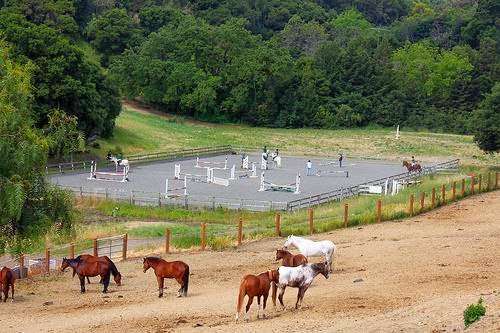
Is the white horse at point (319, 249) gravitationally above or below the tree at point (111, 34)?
below

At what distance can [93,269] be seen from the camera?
24984mm

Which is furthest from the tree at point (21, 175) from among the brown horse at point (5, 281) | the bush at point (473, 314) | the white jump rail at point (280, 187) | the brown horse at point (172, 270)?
the white jump rail at point (280, 187)

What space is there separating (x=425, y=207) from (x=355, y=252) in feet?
36.7

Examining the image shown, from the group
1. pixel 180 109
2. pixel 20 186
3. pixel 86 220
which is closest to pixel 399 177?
pixel 86 220

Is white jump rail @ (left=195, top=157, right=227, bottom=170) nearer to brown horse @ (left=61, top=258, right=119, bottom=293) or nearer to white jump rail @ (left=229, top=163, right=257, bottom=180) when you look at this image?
white jump rail @ (left=229, top=163, right=257, bottom=180)

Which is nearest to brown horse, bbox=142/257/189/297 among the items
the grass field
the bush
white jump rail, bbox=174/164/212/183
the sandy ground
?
the sandy ground

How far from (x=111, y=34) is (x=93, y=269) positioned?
2910 inches

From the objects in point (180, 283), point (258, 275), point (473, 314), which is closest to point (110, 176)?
point (180, 283)

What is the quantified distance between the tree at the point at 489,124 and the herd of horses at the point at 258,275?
34904 millimetres

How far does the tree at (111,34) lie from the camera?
Answer: 96.8 metres

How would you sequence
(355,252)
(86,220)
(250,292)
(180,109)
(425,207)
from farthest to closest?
(180,109), (86,220), (425,207), (355,252), (250,292)

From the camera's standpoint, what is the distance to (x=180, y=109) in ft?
294

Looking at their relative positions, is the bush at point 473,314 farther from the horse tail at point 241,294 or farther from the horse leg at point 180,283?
the horse leg at point 180,283

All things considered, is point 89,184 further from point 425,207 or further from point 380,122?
point 380,122
